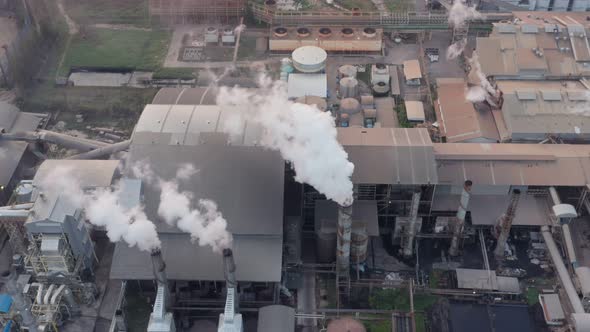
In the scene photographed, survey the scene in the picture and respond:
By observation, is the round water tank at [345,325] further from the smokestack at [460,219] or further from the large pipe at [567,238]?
the large pipe at [567,238]

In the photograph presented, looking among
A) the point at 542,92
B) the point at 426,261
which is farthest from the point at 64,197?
the point at 542,92

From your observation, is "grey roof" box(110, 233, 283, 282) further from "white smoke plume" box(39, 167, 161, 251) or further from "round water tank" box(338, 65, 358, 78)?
"round water tank" box(338, 65, 358, 78)

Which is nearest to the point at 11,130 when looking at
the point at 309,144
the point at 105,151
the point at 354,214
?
the point at 105,151

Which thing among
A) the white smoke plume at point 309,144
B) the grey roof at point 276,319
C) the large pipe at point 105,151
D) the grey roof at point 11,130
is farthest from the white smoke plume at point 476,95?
the grey roof at point 11,130

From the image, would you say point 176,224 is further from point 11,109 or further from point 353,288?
point 11,109

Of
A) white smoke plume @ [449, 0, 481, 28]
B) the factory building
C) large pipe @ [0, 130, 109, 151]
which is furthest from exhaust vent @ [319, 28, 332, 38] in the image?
the factory building

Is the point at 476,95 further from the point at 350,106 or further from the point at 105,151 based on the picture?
the point at 105,151

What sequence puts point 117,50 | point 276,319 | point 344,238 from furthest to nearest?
1. point 117,50
2. point 344,238
3. point 276,319
